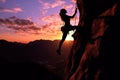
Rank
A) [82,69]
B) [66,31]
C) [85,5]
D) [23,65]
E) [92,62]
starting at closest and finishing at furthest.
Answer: [92,62]
[82,69]
[66,31]
[85,5]
[23,65]

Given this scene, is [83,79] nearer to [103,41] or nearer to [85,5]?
[103,41]

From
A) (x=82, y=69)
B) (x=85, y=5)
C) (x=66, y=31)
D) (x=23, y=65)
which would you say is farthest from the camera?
(x=23, y=65)

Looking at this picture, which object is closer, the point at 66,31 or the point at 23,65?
the point at 66,31

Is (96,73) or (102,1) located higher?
(102,1)

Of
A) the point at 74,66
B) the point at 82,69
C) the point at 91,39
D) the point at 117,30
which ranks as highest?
the point at 117,30

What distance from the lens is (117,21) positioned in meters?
12.8

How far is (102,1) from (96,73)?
677 cm

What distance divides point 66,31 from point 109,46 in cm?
541

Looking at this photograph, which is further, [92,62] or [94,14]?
[94,14]

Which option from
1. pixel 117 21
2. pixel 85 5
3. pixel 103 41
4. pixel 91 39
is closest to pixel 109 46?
Result: pixel 103 41

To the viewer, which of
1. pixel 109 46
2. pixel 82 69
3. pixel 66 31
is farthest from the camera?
pixel 66 31

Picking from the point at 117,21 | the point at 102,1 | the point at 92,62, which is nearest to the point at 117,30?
the point at 117,21

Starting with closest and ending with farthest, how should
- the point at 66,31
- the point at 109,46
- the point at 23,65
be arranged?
the point at 109,46 → the point at 66,31 → the point at 23,65

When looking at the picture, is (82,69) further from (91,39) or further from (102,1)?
(102,1)
